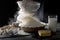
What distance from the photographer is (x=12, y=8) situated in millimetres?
1801

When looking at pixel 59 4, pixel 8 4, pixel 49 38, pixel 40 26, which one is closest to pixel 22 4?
pixel 40 26

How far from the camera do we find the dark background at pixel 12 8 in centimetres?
A: 179

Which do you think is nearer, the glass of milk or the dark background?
the glass of milk

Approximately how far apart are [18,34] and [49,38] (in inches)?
10.2

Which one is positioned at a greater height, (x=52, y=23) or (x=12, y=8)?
(x=12, y=8)

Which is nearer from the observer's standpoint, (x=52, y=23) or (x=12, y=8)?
(x=52, y=23)

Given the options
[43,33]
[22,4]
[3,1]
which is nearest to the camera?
[43,33]

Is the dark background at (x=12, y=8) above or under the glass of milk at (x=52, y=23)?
above

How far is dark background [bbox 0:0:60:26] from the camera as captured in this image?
179 cm

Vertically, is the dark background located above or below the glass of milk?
above

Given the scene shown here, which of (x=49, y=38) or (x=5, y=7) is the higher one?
(x=5, y=7)

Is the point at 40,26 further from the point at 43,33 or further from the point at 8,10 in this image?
the point at 8,10

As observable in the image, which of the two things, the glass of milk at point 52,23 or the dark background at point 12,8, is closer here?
the glass of milk at point 52,23

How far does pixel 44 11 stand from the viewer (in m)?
1.84
